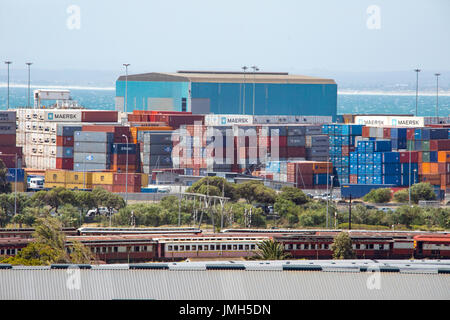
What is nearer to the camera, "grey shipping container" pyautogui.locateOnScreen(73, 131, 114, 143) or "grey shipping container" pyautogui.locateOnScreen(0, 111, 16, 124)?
"grey shipping container" pyautogui.locateOnScreen(73, 131, 114, 143)

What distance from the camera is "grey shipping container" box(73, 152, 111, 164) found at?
72.9 meters

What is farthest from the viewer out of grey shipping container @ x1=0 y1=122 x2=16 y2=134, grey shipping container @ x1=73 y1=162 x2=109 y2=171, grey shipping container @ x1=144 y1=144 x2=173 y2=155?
grey shipping container @ x1=144 y1=144 x2=173 y2=155

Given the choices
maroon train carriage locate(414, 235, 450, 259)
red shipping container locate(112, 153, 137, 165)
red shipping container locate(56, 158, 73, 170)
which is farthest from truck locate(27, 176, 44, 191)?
maroon train carriage locate(414, 235, 450, 259)

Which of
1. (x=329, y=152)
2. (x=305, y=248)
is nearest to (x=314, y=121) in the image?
(x=329, y=152)

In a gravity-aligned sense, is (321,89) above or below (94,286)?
above

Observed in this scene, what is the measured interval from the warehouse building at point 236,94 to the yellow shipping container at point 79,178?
4405 cm

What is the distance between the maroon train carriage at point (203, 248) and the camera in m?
39.5

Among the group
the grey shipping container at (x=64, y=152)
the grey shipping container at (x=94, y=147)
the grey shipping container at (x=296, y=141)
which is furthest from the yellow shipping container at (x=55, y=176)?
the grey shipping container at (x=296, y=141)

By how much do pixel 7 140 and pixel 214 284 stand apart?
52964mm

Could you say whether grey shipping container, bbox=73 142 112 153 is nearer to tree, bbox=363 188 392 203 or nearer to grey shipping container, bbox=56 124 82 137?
grey shipping container, bbox=56 124 82 137

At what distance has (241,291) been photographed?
79.2 feet

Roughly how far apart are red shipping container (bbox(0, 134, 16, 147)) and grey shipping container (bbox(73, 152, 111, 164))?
4366 mm

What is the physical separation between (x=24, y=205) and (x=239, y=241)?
19126mm

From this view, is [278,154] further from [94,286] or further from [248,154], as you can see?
[94,286]
